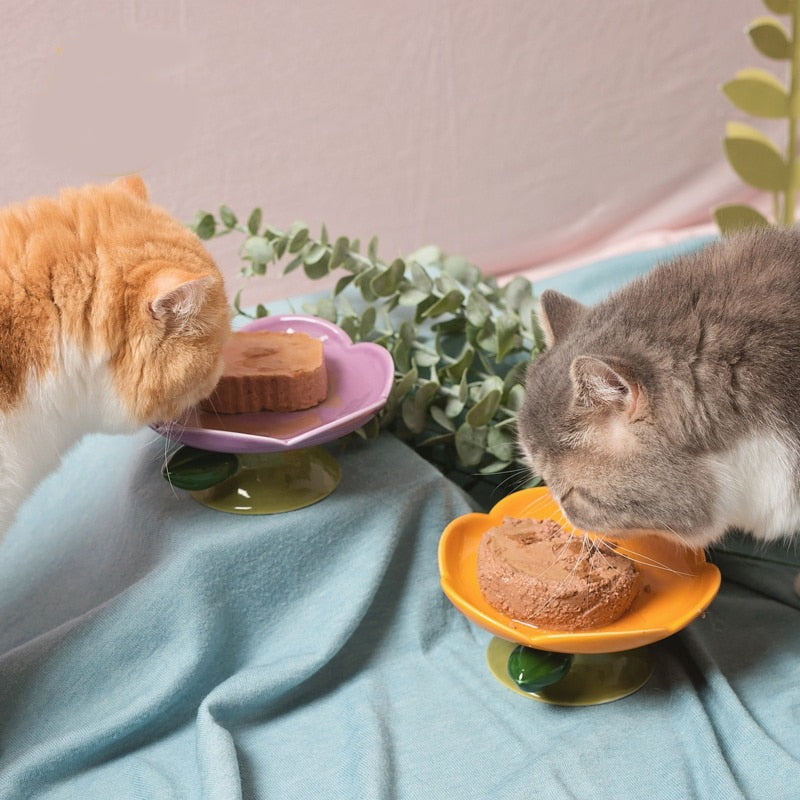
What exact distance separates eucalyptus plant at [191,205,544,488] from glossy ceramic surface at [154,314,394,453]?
0.08 m

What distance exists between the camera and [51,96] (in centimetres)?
176

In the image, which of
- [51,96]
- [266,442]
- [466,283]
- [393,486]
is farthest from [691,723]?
[51,96]

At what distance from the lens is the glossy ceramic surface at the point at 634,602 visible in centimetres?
117

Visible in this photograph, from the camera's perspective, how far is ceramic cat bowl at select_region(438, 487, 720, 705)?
Result: 46.5 inches

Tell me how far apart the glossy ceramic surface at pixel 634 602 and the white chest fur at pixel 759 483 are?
0.35 ft

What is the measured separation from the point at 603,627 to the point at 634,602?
9cm

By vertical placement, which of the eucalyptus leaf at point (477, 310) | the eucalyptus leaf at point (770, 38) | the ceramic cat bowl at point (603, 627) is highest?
the eucalyptus leaf at point (770, 38)

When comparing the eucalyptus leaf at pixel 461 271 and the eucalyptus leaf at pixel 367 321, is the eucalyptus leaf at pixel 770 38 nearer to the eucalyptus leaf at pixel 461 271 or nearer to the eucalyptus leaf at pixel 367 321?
the eucalyptus leaf at pixel 461 271

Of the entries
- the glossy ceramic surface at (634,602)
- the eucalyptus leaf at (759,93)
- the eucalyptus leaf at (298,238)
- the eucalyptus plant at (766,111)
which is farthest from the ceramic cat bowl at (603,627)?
the eucalyptus leaf at (759,93)

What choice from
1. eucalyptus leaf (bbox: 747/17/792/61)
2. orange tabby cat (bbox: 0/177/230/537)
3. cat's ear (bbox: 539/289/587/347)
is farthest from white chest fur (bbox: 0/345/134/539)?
eucalyptus leaf (bbox: 747/17/792/61)

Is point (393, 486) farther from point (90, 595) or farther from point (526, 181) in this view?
point (526, 181)

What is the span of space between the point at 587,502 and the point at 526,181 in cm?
149

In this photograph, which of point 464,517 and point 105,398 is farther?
point 464,517

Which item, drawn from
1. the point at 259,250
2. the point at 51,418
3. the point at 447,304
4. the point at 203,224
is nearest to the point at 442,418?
the point at 447,304
